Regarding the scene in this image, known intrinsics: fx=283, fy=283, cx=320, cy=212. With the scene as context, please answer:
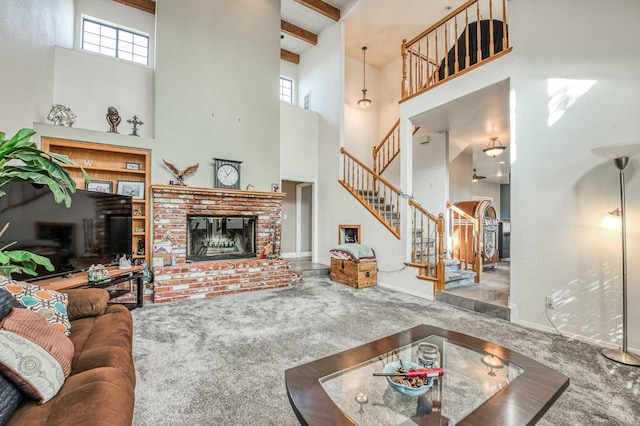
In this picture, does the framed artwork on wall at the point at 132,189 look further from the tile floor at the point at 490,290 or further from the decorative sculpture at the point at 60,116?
the tile floor at the point at 490,290

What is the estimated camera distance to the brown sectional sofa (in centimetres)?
105

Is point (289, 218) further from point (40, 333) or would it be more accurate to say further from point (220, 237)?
point (40, 333)

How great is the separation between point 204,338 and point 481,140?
5964 mm

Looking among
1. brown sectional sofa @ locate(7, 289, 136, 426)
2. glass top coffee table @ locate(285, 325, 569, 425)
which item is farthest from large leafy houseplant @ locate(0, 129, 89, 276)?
glass top coffee table @ locate(285, 325, 569, 425)

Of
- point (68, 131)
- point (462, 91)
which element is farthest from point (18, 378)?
point (462, 91)

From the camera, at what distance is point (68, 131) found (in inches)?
Answer: 155

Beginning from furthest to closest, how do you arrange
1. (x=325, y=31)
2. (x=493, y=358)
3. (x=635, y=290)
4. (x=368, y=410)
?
(x=325, y=31), (x=635, y=290), (x=493, y=358), (x=368, y=410)

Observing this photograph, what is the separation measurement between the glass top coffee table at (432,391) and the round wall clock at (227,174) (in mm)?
4037

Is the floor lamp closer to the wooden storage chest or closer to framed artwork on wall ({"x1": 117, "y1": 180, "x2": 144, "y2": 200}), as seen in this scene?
the wooden storage chest

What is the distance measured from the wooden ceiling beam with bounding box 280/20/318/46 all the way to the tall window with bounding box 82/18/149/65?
2.86 metres

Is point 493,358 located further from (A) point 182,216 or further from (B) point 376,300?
(A) point 182,216

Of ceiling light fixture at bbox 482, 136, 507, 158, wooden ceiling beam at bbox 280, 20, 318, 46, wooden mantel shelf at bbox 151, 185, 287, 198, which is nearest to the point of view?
wooden mantel shelf at bbox 151, 185, 287, 198

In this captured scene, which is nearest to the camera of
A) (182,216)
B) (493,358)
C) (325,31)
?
(493,358)

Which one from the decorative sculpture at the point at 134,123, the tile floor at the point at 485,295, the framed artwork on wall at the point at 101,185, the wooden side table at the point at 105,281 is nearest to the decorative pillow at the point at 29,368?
the wooden side table at the point at 105,281
